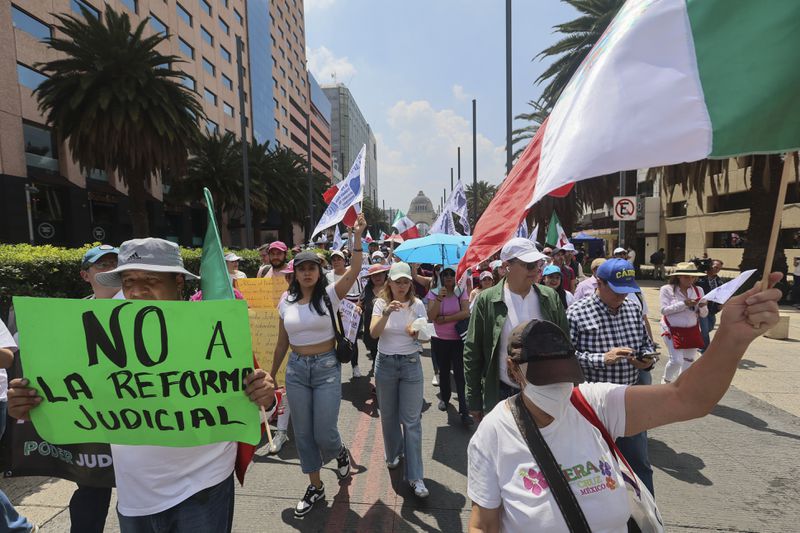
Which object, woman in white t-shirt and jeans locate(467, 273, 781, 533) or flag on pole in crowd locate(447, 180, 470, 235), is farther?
flag on pole in crowd locate(447, 180, 470, 235)

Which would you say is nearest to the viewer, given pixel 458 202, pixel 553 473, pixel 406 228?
pixel 553 473

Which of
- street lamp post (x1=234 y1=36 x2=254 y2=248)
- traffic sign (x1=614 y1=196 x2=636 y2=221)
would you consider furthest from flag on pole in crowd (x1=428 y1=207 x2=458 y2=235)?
street lamp post (x1=234 y1=36 x2=254 y2=248)

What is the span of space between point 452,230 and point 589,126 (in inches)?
403

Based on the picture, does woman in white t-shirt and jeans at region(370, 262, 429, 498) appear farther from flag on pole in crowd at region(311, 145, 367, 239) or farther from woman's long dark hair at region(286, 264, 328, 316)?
flag on pole in crowd at region(311, 145, 367, 239)

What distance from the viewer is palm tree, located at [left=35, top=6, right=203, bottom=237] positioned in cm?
1673

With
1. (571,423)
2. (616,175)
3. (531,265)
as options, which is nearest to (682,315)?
(531,265)

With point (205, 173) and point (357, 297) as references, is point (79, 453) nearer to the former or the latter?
point (357, 297)

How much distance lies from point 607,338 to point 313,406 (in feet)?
7.50

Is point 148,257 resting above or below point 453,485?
above

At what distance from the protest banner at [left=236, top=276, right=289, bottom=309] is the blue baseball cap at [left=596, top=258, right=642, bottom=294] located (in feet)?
12.5

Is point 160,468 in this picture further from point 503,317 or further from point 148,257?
point 503,317

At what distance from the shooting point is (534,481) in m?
1.54

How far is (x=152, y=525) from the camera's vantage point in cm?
181

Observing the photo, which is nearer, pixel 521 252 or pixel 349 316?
pixel 521 252
